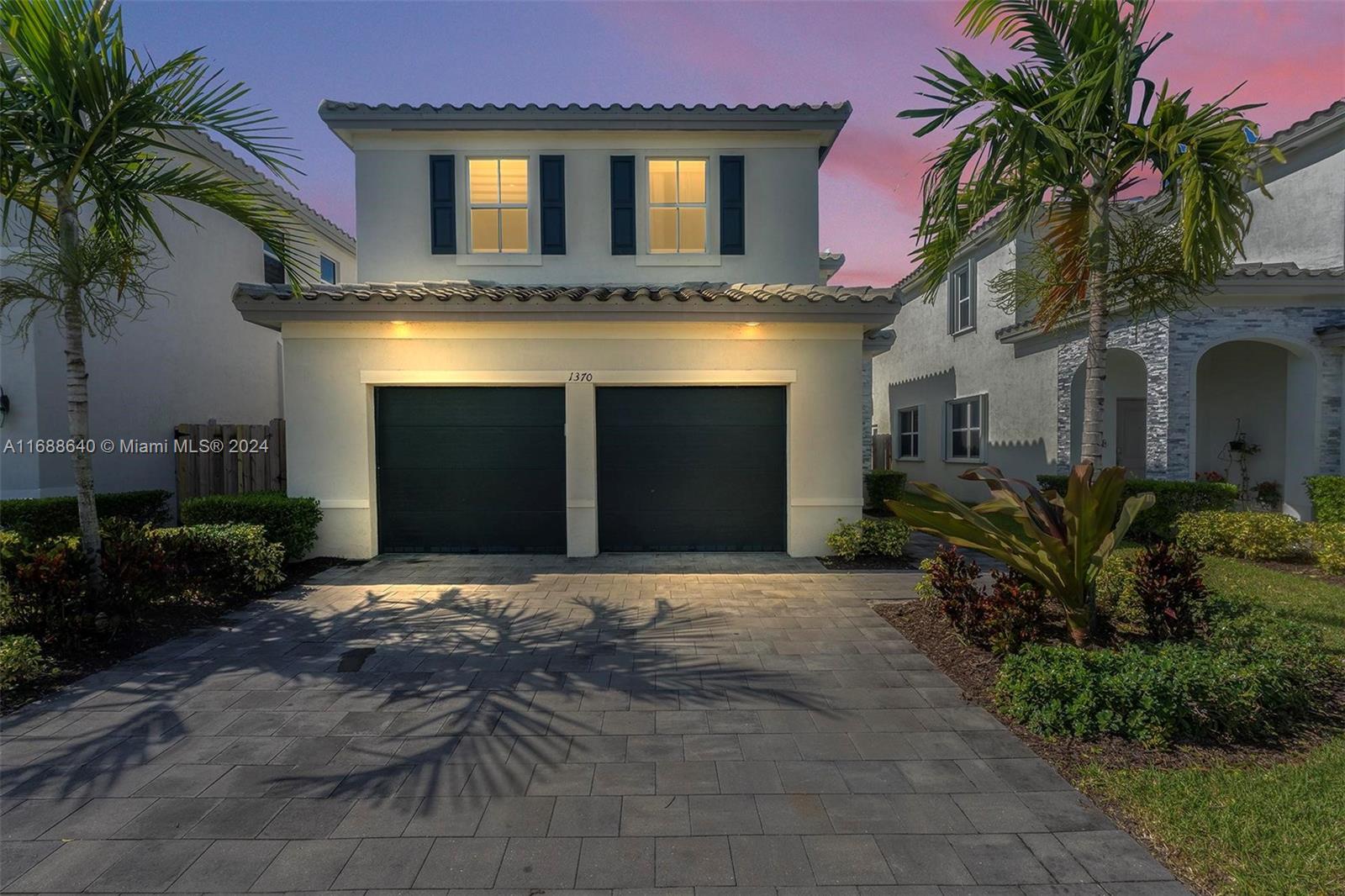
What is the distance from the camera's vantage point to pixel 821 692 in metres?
4.68

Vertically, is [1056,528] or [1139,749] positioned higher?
[1056,528]

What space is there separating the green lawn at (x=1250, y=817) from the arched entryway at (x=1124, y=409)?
1069 cm

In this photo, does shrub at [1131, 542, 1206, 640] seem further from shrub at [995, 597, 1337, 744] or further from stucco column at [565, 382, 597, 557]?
stucco column at [565, 382, 597, 557]

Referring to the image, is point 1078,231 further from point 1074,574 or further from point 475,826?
point 475,826

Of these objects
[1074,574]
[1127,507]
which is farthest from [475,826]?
[1127,507]

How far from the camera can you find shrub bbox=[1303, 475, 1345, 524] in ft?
30.1

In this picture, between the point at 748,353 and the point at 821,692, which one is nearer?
the point at 821,692

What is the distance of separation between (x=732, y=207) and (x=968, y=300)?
29.1 ft

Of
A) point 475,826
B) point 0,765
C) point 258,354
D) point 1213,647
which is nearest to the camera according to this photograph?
point 475,826

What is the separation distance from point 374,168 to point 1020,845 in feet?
40.6

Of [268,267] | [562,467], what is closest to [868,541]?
[562,467]

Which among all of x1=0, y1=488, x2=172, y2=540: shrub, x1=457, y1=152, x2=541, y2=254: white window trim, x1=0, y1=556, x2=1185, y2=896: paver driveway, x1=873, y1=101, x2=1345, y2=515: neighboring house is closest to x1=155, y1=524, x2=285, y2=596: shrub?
x1=0, y1=488, x2=172, y2=540: shrub

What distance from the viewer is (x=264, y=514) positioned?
27.1 feet

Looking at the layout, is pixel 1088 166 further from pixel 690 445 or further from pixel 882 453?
pixel 882 453
